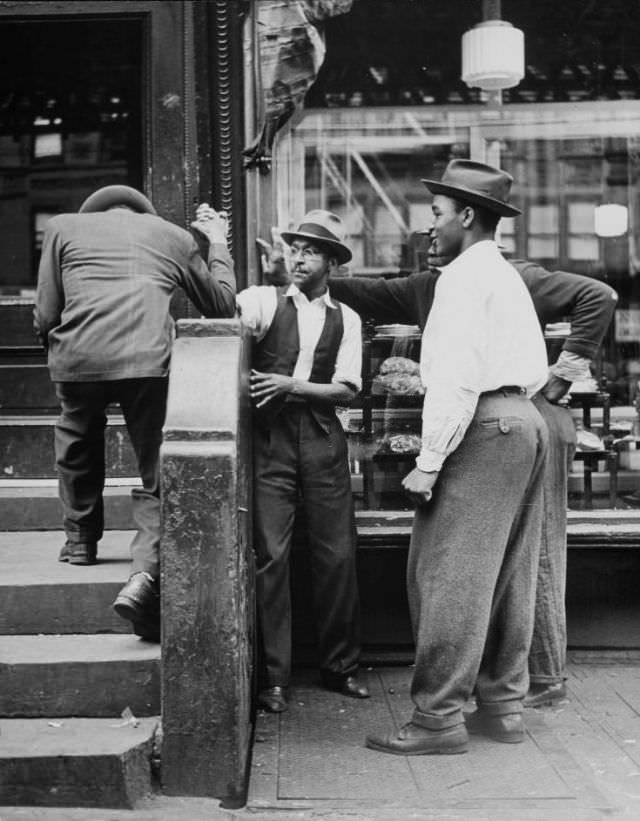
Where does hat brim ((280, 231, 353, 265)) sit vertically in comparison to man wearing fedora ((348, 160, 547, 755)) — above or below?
above

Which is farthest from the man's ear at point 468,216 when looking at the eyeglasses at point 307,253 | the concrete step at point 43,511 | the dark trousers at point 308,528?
the concrete step at point 43,511

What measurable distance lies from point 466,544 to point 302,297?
152 centimetres

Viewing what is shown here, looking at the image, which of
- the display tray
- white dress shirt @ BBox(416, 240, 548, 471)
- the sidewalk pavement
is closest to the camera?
the sidewalk pavement

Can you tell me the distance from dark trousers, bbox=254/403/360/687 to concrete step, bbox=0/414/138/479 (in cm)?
133

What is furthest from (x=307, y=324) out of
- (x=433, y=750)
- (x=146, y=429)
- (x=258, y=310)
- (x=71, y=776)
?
(x=71, y=776)

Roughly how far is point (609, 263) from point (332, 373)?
3542 millimetres

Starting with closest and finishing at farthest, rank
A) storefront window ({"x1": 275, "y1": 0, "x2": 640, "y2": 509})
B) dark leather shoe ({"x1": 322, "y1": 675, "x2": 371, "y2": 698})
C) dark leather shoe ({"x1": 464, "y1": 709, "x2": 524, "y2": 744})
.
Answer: dark leather shoe ({"x1": 464, "y1": 709, "x2": 524, "y2": 744}), dark leather shoe ({"x1": 322, "y1": 675, "x2": 371, "y2": 698}), storefront window ({"x1": 275, "y1": 0, "x2": 640, "y2": 509})

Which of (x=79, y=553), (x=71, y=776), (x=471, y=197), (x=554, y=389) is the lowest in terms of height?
(x=71, y=776)

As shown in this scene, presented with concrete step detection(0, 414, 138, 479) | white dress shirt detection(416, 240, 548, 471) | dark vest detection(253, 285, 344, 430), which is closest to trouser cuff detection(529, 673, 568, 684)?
white dress shirt detection(416, 240, 548, 471)

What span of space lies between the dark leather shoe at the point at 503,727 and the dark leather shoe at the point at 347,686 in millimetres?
712

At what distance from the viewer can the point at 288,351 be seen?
5.53 meters

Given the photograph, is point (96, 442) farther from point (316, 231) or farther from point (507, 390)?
point (507, 390)

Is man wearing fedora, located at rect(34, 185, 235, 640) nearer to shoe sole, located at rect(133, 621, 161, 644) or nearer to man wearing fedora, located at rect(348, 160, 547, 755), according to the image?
shoe sole, located at rect(133, 621, 161, 644)

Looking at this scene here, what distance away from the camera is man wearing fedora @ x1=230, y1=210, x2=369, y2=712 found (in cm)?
548
